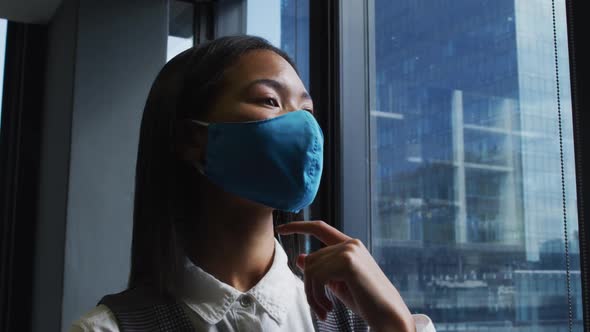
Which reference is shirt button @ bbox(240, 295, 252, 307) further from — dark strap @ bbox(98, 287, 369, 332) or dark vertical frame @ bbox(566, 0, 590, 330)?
dark vertical frame @ bbox(566, 0, 590, 330)

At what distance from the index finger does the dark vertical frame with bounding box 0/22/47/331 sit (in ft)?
7.93

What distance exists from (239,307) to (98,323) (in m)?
0.22

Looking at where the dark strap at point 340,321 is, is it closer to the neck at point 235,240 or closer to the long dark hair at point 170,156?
the neck at point 235,240

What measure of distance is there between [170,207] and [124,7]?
6.16ft

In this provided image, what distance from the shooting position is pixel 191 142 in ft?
3.76

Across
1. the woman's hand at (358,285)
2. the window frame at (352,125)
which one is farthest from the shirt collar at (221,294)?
the window frame at (352,125)

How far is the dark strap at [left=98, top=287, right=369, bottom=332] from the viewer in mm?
1011

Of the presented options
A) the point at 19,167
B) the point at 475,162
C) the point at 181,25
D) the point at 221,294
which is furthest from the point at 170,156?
the point at 19,167

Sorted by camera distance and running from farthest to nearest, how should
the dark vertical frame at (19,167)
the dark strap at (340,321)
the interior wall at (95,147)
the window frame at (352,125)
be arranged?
the dark vertical frame at (19,167) → the interior wall at (95,147) → the window frame at (352,125) → the dark strap at (340,321)

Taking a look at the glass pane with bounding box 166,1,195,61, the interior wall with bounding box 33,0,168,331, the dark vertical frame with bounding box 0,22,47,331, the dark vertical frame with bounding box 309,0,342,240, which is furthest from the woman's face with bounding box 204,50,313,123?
the dark vertical frame with bounding box 0,22,47,331

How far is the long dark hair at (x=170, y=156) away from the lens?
1132 mm

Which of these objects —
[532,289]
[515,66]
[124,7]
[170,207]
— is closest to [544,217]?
[532,289]

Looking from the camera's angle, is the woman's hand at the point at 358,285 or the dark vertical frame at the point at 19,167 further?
the dark vertical frame at the point at 19,167

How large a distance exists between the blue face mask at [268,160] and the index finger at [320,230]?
0.11ft
